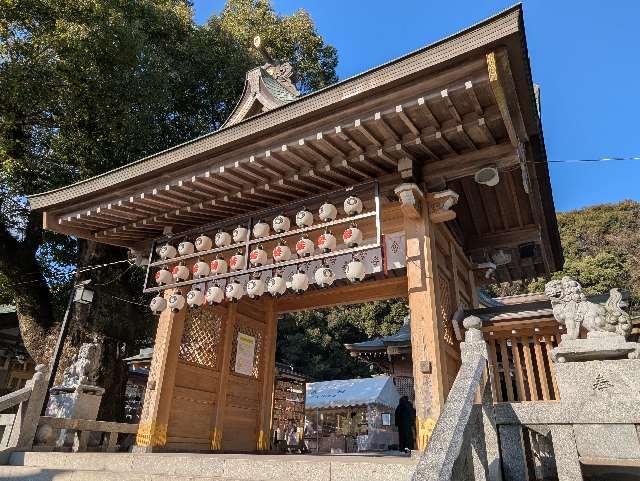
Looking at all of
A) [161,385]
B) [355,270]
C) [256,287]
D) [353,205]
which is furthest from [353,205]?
[161,385]

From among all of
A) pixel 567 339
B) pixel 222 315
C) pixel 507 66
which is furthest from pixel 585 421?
pixel 222 315

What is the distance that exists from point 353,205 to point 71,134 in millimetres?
9745

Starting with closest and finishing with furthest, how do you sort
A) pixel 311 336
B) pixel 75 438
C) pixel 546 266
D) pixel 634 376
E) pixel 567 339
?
pixel 634 376 < pixel 567 339 < pixel 75 438 < pixel 546 266 < pixel 311 336

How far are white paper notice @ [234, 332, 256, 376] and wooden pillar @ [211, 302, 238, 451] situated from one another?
26 centimetres

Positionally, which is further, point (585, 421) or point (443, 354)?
point (443, 354)

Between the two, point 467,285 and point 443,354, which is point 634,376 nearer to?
point 443,354

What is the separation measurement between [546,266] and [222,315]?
272 inches

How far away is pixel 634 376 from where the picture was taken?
3.69 metres

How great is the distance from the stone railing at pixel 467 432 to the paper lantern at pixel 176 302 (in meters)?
5.01

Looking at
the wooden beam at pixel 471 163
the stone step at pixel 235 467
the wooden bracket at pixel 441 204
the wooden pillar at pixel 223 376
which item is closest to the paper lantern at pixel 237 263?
the wooden pillar at pixel 223 376

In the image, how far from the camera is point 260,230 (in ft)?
23.2

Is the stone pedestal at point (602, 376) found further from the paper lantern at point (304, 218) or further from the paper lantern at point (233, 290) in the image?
the paper lantern at point (233, 290)

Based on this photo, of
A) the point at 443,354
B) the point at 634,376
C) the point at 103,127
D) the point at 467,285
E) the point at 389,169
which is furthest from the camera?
the point at 103,127

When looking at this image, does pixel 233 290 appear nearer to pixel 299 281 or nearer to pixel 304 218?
pixel 299 281
